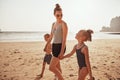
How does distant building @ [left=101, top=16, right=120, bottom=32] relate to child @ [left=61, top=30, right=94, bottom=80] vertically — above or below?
below

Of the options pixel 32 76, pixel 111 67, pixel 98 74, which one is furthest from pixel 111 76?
pixel 32 76

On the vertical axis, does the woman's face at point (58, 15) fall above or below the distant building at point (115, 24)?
above

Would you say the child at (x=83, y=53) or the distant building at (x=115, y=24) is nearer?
the child at (x=83, y=53)

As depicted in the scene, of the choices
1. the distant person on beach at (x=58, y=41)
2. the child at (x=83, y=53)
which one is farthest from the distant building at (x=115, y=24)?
the child at (x=83, y=53)

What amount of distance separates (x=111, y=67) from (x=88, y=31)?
4777mm

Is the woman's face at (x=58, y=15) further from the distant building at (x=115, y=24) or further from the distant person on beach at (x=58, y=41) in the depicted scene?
the distant building at (x=115, y=24)

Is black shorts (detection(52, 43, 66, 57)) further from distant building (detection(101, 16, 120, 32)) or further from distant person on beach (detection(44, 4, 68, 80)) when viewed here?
distant building (detection(101, 16, 120, 32))

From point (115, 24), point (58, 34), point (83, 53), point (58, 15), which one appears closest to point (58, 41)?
point (58, 34)

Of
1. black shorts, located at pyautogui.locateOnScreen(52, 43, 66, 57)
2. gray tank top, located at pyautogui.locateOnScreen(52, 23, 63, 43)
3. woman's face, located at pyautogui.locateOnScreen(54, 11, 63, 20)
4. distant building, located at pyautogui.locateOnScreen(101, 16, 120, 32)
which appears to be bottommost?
distant building, located at pyautogui.locateOnScreen(101, 16, 120, 32)

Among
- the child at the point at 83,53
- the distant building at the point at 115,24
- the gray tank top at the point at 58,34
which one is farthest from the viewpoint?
the distant building at the point at 115,24

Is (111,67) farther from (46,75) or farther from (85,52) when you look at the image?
(85,52)

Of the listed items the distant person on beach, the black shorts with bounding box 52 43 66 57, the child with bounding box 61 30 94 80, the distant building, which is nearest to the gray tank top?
the distant person on beach

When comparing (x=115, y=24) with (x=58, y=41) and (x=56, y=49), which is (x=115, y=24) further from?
(x=56, y=49)

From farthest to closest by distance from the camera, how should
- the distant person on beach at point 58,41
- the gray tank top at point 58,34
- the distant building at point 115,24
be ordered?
the distant building at point 115,24, the gray tank top at point 58,34, the distant person on beach at point 58,41
